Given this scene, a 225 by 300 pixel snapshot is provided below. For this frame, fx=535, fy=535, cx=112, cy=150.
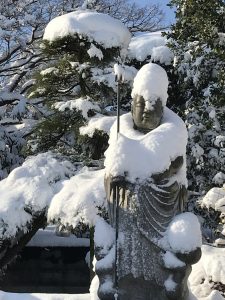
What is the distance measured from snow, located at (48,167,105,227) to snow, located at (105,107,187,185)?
316 centimetres

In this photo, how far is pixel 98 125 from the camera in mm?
8672

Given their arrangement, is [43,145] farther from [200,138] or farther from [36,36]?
[36,36]

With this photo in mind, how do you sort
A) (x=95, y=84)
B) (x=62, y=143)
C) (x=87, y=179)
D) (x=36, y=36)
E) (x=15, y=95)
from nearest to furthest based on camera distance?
(x=87, y=179), (x=95, y=84), (x=62, y=143), (x=15, y=95), (x=36, y=36)

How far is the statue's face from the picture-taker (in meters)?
4.44

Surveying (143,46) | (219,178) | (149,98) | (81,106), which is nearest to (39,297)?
(149,98)

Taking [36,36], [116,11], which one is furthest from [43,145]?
[116,11]

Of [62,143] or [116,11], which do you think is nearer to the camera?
[62,143]

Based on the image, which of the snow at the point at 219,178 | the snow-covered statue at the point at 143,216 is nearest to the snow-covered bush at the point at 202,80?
the snow at the point at 219,178

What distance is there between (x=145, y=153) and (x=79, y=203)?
338cm

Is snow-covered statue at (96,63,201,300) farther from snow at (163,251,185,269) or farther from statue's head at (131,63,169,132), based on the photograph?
statue's head at (131,63,169,132)

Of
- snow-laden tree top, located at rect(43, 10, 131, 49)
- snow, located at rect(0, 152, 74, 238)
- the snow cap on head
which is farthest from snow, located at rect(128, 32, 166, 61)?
the snow cap on head

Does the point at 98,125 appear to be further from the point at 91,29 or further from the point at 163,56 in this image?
the point at 163,56

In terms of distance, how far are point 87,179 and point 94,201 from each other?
61 centimetres

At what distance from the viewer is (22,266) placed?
14.0m
